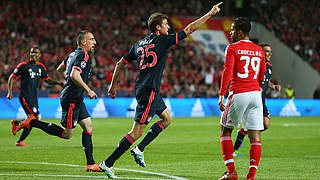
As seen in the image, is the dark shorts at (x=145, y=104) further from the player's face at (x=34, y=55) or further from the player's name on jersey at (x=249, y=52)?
the player's face at (x=34, y=55)

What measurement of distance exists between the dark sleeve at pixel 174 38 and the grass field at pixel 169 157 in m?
1.95

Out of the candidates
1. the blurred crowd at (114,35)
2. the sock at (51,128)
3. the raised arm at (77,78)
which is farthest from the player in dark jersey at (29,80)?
the blurred crowd at (114,35)

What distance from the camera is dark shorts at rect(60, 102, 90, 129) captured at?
9.00 m

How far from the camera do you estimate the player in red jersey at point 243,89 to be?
23.9ft

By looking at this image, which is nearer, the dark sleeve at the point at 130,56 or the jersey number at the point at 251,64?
the jersey number at the point at 251,64

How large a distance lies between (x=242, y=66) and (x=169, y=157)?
418cm

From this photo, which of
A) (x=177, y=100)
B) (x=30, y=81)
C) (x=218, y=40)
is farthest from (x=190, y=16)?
(x=30, y=81)

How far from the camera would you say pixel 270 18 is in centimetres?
4241

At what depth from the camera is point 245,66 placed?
7.34 meters

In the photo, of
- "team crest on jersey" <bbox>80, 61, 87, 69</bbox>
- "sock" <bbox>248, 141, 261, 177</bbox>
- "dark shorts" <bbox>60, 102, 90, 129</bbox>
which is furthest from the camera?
"dark shorts" <bbox>60, 102, 90, 129</bbox>

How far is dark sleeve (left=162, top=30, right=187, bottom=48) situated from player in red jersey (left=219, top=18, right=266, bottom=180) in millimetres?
747

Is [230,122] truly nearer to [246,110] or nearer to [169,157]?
[246,110]

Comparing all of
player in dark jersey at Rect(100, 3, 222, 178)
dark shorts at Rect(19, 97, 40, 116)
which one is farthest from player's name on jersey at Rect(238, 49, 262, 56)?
dark shorts at Rect(19, 97, 40, 116)

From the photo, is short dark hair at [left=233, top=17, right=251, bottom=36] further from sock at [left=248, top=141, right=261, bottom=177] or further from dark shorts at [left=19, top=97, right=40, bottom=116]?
dark shorts at [left=19, top=97, right=40, bottom=116]
